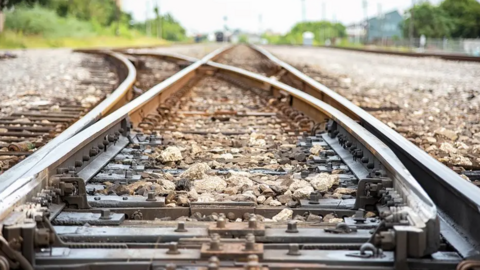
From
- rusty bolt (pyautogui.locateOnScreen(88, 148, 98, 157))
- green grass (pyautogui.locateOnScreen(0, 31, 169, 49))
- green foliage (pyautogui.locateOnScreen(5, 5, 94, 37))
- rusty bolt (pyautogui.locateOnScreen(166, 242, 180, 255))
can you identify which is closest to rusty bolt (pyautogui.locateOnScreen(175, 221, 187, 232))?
rusty bolt (pyautogui.locateOnScreen(166, 242, 180, 255))

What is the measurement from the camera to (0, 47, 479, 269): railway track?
90.7 inches

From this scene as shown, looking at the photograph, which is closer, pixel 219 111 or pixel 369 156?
pixel 369 156

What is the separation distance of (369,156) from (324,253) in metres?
1.50

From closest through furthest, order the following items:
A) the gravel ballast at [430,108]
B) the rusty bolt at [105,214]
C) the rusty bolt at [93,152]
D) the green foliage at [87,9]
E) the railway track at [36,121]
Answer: the rusty bolt at [105,214] → the rusty bolt at [93,152] → the railway track at [36,121] → the gravel ballast at [430,108] → the green foliage at [87,9]

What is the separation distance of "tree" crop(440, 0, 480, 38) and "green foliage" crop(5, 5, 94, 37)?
126 feet

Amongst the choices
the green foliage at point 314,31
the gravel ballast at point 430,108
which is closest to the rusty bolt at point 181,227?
the gravel ballast at point 430,108

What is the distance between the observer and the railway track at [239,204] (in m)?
2.30

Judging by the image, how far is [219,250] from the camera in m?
2.28

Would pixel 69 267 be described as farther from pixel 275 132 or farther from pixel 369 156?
pixel 275 132

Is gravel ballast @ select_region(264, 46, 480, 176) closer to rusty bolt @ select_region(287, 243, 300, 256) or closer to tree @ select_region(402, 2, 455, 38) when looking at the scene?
rusty bolt @ select_region(287, 243, 300, 256)

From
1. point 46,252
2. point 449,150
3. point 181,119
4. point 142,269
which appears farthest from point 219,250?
point 181,119

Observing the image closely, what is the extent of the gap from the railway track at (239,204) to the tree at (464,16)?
2501 inches

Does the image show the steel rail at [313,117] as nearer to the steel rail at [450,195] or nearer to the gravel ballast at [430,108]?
the steel rail at [450,195]

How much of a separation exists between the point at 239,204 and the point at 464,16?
70.6 m
